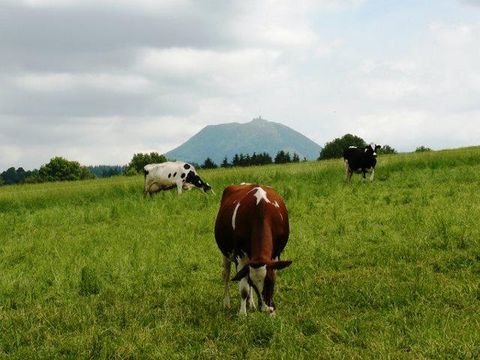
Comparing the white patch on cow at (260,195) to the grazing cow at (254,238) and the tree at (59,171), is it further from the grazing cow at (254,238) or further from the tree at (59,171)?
the tree at (59,171)

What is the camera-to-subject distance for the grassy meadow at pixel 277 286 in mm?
5996

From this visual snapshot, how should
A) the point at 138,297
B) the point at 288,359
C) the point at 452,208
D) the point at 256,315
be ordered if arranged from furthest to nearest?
the point at 452,208 → the point at 138,297 → the point at 256,315 → the point at 288,359

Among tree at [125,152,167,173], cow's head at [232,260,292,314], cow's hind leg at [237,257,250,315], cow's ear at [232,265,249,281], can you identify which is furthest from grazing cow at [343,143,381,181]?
tree at [125,152,167,173]

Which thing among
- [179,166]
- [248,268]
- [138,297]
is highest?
[179,166]

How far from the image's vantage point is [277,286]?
28.8 feet

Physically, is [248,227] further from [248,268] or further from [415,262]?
[415,262]

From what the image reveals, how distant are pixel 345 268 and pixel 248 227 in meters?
3.38

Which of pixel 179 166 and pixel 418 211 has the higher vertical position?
pixel 179 166

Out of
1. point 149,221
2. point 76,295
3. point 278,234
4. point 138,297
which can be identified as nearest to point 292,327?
point 278,234

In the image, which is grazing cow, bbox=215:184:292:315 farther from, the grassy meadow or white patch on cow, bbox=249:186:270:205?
the grassy meadow

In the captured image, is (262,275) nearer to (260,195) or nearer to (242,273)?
(242,273)

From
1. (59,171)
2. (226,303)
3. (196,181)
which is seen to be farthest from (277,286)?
(59,171)

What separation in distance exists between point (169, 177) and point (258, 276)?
18693mm

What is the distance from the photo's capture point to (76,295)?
361 inches
